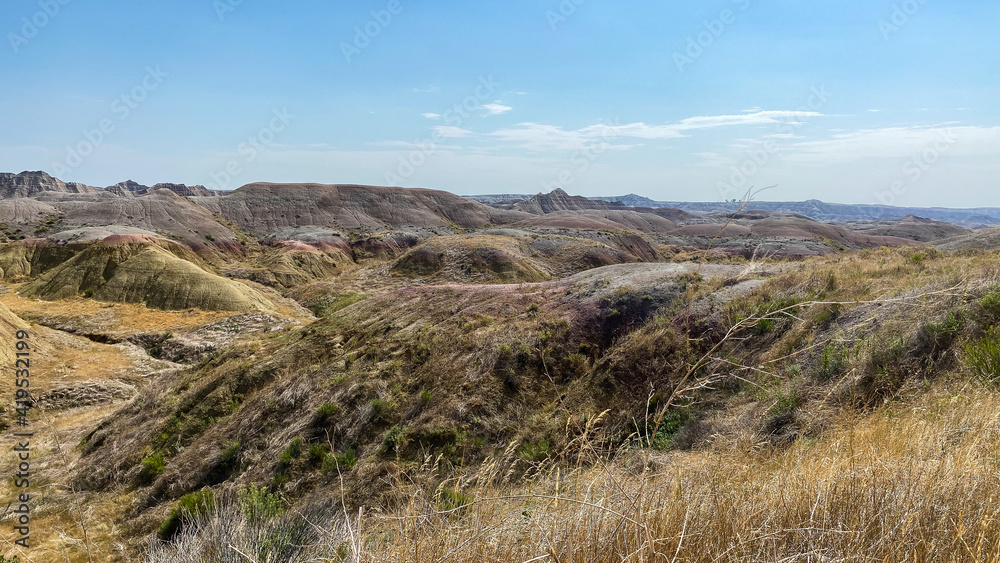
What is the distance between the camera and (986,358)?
5.36 metres

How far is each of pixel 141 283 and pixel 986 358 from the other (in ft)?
143

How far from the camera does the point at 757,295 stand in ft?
36.8

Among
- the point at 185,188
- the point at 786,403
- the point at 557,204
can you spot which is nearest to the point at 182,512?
the point at 786,403

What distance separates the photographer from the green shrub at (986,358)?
200 inches

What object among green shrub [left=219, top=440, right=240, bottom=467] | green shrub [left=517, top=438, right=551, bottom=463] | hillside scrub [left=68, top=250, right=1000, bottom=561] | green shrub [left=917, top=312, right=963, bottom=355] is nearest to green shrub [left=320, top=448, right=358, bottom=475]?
hillside scrub [left=68, top=250, right=1000, bottom=561]

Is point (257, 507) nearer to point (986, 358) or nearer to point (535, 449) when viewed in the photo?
point (535, 449)


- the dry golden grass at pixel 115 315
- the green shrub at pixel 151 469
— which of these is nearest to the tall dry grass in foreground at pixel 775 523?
the green shrub at pixel 151 469

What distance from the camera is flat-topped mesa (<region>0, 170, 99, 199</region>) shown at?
13700cm

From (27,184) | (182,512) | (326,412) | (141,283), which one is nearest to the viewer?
(182,512)

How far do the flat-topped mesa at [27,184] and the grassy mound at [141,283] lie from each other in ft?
476

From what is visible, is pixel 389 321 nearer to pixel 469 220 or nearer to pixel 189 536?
pixel 189 536

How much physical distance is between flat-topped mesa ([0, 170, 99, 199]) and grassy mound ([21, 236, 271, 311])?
14517 centimetres

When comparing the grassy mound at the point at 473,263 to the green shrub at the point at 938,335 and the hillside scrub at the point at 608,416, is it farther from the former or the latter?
the green shrub at the point at 938,335

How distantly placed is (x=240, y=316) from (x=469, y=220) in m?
80.1
